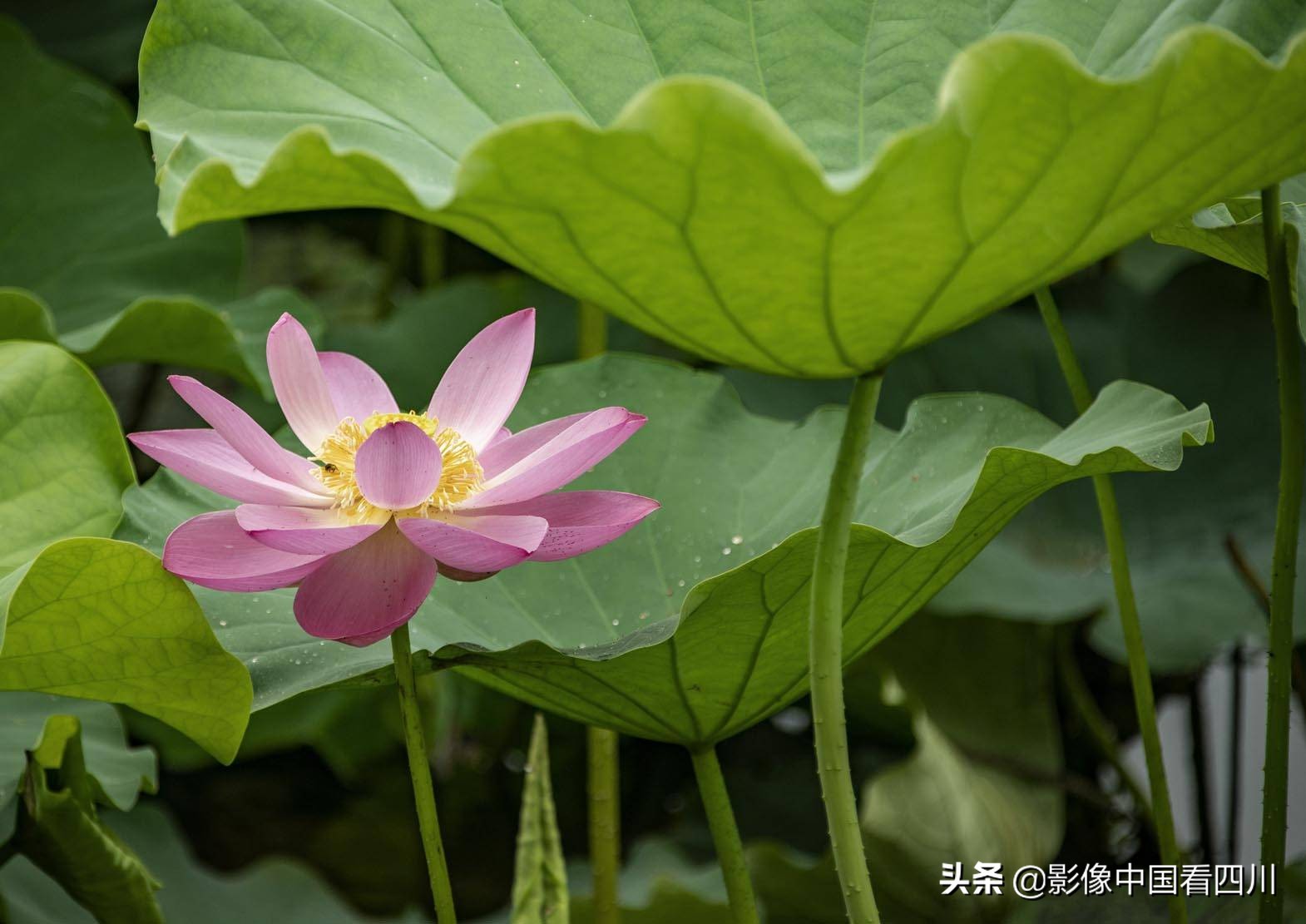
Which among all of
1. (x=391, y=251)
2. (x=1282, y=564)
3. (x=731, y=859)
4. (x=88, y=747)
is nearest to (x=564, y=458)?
(x=731, y=859)

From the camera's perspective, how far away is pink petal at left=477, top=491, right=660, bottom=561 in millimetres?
607

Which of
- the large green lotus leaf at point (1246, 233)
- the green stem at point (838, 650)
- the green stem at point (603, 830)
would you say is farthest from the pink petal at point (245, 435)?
the large green lotus leaf at point (1246, 233)

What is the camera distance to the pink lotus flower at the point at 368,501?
565 millimetres

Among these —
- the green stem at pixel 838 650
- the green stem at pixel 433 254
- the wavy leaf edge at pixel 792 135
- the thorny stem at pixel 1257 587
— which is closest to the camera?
the wavy leaf edge at pixel 792 135

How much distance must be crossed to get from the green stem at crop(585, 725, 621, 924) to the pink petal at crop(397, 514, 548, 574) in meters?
0.34

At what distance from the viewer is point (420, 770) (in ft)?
2.05

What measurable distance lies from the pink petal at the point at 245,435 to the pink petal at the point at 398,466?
5cm

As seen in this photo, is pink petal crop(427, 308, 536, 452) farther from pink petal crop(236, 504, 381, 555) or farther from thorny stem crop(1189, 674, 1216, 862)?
thorny stem crop(1189, 674, 1216, 862)

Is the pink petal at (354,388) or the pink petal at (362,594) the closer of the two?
the pink petal at (362,594)

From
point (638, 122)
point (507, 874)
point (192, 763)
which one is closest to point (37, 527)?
point (638, 122)

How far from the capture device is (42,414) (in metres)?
0.76

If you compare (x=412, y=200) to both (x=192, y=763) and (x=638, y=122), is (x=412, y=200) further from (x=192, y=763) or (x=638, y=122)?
(x=192, y=763)

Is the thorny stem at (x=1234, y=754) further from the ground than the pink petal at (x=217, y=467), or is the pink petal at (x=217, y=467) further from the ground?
the pink petal at (x=217, y=467)

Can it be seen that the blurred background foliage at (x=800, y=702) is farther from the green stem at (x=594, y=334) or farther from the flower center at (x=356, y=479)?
the flower center at (x=356, y=479)
